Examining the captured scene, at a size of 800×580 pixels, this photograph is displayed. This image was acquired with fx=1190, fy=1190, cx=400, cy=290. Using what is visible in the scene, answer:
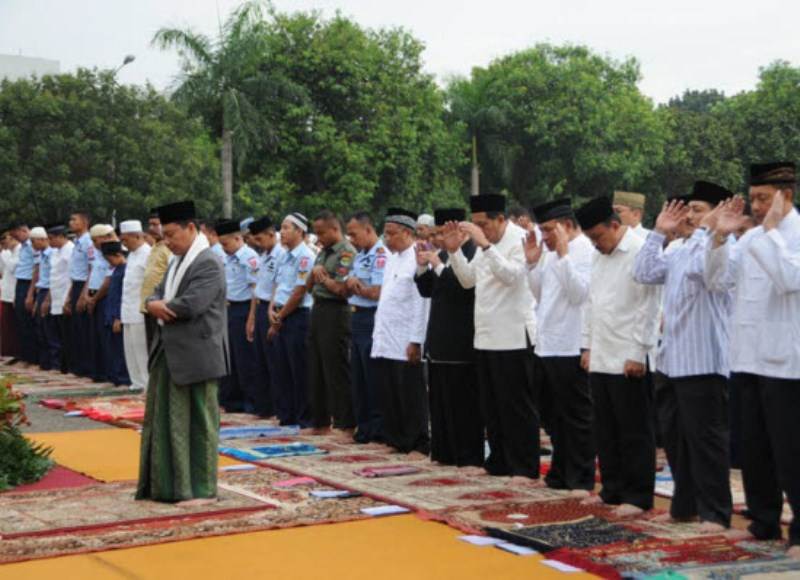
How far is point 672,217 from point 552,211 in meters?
1.20

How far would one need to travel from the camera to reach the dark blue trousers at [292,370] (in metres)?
11.2

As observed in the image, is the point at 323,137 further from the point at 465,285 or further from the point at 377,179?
the point at 465,285

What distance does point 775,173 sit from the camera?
6.07 meters

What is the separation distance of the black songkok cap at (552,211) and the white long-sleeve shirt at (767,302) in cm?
165

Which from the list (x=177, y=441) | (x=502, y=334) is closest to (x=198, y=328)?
(x=177, y=441)

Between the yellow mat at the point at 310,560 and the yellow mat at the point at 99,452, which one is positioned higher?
the yellow mat at the point at 99,452

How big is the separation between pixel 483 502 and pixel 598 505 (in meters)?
0.70

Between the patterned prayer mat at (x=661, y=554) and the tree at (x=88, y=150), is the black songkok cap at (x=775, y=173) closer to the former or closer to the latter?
the patterned prayer mat at (x=661, y=554)

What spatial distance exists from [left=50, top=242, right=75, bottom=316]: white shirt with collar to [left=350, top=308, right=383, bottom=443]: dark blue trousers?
7.09 m

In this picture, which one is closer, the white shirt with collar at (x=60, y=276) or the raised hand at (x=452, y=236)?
the raised hand at (x=452, y=236)

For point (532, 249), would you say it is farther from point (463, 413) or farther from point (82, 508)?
point (82, 508)

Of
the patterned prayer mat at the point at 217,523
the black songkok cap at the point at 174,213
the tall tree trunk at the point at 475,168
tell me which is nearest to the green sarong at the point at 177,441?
the patterned prayer mat at the point at 217,523

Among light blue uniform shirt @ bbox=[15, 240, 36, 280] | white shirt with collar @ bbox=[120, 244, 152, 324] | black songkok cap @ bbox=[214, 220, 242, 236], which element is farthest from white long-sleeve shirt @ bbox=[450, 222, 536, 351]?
light blue uniform shirt @ bbox=[15, 240, 36, 280]

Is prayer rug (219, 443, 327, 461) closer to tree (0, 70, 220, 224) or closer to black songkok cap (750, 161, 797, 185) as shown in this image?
black songkok cap (750, 161, 797, 185)
